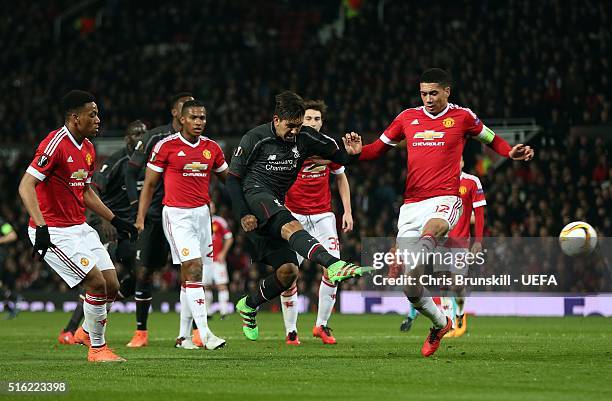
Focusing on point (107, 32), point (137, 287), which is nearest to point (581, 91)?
point (137, 287)

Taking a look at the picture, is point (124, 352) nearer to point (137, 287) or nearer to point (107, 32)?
point (137, 287)

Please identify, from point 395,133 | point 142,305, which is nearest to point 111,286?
point 142,305

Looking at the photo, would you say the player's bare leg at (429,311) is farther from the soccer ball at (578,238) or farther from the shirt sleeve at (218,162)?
the soccer ball at (578,238)

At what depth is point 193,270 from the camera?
11.5 meters

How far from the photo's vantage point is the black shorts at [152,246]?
41.0 ft

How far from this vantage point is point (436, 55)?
27250mm

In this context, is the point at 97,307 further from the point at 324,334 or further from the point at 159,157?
the point at 324,334

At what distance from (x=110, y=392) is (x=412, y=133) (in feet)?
15.1

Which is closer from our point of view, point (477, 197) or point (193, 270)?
point (193, 270)

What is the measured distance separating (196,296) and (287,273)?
1283 millimetres

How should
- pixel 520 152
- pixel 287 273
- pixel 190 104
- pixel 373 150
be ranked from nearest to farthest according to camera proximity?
pixel 520 152, pixel 287 273, pixel 373 150, pixel 190 104

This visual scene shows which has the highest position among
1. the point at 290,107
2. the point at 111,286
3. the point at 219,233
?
the point at 290,107

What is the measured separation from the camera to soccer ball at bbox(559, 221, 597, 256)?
1697 centimetres

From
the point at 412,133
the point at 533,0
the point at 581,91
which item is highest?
the point at 533,0
